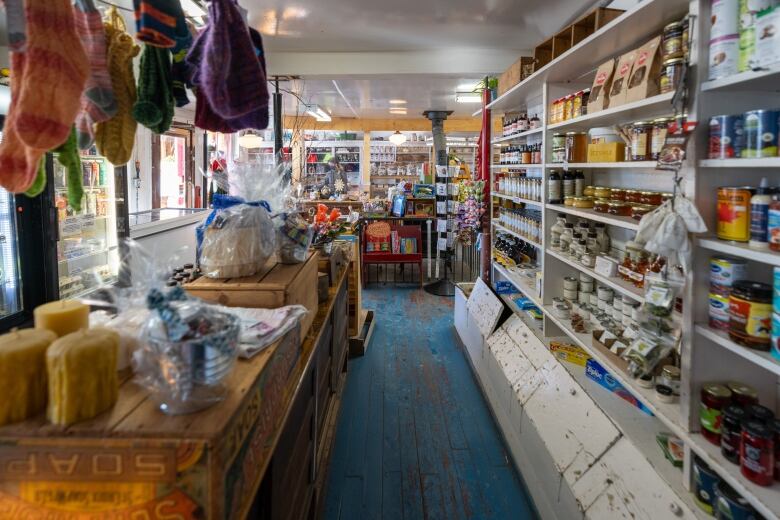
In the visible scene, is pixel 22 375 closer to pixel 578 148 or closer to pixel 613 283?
pixel 613 283

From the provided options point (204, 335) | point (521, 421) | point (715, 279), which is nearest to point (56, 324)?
point (204, 335)

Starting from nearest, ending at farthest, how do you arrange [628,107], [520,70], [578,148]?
[628,107] < [578,148] < [520,70]

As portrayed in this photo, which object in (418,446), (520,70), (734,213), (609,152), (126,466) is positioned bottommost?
(418,446)

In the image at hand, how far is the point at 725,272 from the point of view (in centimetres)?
151

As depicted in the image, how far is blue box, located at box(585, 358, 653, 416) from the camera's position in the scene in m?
2.27

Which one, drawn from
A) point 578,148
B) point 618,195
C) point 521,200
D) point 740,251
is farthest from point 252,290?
point 521,200

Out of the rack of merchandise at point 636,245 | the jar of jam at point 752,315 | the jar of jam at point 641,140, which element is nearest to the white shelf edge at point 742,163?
the rack of merchandise at point 636,245

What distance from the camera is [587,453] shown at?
6.67 feet

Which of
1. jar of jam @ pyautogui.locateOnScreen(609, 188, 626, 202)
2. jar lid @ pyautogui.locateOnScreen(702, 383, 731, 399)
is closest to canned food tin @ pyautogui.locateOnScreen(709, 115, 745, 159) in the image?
jar lid @ pyautogui.locateOnScreen(702, 383, 731, 399)

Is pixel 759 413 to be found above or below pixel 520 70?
below

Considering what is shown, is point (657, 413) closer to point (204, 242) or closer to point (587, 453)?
point (587, 453)

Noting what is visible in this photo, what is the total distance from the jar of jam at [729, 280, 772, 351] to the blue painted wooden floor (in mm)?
1389

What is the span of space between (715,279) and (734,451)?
0.50 m

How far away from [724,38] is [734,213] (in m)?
0.51
